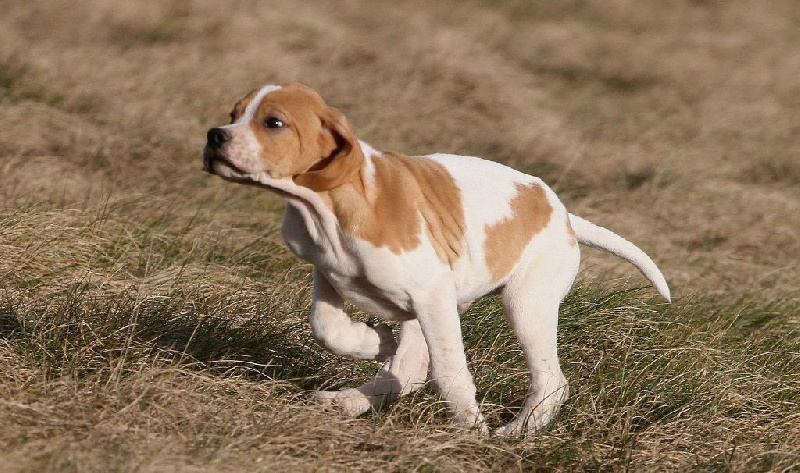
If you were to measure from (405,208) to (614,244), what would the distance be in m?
1.21

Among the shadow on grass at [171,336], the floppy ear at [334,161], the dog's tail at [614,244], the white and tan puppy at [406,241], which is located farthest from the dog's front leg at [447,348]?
the dog's tail at [614,244]

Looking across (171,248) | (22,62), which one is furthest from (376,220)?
(22,62)

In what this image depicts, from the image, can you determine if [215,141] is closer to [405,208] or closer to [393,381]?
[405,208]

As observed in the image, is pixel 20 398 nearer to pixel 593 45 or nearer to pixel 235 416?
pixel 235 416

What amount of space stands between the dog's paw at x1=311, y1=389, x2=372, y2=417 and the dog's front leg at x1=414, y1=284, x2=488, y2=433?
0.35 meters

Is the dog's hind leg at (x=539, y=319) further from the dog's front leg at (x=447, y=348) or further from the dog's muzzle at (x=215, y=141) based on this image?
the dog's muzzle at (x=215, y=141)

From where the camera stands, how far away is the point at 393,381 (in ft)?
15.7

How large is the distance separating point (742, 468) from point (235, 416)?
1838mm

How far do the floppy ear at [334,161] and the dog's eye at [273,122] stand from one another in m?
0.15

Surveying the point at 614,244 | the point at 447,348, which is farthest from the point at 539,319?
the point at 614,244

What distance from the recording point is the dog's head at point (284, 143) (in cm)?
389

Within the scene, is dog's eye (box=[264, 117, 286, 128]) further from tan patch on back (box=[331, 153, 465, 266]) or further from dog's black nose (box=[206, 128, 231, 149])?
tan patch on back (box=[331, 153, 465, 266])

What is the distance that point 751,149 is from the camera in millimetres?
11234

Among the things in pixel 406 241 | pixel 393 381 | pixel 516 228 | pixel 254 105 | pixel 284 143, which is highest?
pixel 254 105
